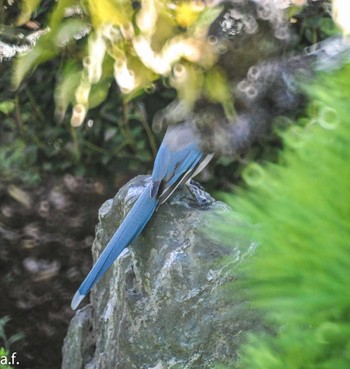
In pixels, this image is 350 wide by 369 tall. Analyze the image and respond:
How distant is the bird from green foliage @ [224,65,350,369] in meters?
1.61

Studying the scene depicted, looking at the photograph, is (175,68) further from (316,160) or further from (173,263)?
(316,160)

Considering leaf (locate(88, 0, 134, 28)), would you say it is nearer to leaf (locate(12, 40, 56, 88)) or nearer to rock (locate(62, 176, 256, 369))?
leaf (locate(12, 40, 56, 88))

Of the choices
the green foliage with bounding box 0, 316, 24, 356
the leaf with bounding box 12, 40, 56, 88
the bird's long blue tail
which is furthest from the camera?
the green foliage with bounding box 0, 316, 24, 356

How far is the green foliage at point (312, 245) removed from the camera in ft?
2.69

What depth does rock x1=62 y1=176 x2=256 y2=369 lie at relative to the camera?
2232 mm

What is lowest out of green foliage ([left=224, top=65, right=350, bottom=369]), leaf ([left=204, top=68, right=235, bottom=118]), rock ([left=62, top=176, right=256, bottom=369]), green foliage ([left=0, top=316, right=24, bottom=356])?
green foliage ([left=0, top=316, right=24, bottom=356])

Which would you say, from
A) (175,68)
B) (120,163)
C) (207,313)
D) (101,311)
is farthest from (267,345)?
(120,163)

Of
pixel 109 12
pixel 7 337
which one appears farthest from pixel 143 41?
pixel 7 337

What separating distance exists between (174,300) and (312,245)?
1.53 meters

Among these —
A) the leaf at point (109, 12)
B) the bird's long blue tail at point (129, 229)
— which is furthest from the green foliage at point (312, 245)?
the bird's long blue tail at point (129, 229)

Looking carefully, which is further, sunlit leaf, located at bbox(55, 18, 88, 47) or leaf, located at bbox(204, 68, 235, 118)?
sunlit leaf, located at bbox(55, 18, 88, 47)

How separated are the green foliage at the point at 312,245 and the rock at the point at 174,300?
3.74 ft

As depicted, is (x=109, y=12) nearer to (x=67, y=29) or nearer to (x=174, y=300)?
(x=67, y=29)

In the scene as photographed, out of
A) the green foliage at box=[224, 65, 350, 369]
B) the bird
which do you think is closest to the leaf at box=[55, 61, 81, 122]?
the bird
